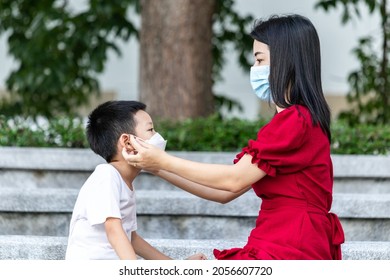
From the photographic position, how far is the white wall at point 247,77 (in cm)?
1392

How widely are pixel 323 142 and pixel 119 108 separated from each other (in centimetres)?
87

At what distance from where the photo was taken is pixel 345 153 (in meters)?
7.70

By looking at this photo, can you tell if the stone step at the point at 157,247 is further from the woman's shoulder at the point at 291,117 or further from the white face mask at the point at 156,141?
the woman's shoulder at the point at 291,117

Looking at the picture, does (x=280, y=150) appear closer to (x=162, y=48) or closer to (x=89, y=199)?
(x=89, y=199)

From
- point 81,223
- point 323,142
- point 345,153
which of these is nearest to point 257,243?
point 323,142

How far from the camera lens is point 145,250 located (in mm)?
4203

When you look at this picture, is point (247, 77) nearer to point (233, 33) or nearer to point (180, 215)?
point (233, 33)

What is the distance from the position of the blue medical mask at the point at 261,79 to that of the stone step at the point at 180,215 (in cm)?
170

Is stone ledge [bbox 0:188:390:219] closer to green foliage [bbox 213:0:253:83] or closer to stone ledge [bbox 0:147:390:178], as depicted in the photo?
stone ledge [bbox 0:147:390:178]

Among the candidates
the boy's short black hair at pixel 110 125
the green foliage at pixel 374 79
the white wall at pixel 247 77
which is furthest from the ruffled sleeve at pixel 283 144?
the white wall at pixel 247 77

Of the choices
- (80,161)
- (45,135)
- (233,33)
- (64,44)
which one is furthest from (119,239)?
(233,33)

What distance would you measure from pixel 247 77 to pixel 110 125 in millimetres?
9626

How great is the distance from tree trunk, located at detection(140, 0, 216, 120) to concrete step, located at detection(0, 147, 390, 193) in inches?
73.0
